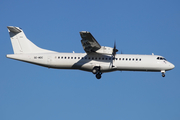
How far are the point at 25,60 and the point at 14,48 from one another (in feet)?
7.52

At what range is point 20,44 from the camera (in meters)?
32.4

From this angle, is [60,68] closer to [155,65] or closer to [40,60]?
[40,60]

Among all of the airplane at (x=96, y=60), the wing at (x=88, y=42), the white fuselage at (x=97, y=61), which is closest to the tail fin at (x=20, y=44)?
the airplane at (x=96, y=60)

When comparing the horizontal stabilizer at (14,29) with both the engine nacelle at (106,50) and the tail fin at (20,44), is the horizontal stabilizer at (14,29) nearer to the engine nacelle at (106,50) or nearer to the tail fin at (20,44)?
the tail fin at (20,44)

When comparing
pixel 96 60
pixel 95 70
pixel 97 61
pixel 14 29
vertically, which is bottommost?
pixel 95 70

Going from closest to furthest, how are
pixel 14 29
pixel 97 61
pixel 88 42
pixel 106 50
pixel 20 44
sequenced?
pixel 88 42 < pixel 106 50 < pixel 97 61 < pixel 14 29 < pixel 20 44

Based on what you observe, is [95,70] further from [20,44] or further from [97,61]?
[20,44]

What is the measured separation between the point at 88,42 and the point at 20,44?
29.4ft

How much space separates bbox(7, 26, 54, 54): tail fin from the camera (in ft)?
105

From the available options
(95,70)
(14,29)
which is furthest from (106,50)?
(14,29)

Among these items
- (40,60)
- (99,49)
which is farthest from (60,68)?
(99,49)

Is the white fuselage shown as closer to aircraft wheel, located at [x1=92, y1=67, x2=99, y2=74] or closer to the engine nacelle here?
aircraft wheel, located at [x1=92, y1=67, x2=99, y2=74]

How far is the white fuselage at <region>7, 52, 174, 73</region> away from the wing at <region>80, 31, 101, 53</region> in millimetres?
999

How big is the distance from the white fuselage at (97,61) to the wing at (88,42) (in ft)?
3.28
